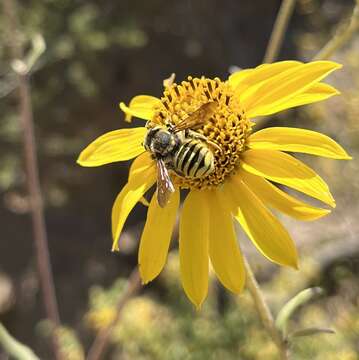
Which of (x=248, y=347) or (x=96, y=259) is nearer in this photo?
(x=248, y=347)

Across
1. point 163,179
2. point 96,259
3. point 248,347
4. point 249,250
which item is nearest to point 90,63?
point 96,259

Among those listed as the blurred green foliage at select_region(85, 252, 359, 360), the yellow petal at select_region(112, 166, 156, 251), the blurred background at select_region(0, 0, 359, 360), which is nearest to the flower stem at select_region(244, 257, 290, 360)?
the yellow petal at select_region(112, 166, 156, 251)

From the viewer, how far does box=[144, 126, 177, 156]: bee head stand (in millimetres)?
1268

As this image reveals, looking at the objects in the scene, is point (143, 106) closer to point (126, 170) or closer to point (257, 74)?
point (257, 74)

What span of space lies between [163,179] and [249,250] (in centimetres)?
234

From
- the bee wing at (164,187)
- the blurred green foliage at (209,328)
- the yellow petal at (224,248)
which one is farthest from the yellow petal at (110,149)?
the blurred green foliage at (209,328)

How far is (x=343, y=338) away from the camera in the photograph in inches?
106

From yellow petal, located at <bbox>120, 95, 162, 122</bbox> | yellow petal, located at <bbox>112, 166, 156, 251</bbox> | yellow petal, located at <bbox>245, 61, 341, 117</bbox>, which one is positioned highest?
yellow petal, located at <bbox>120, 95, 162, 122</bbox>

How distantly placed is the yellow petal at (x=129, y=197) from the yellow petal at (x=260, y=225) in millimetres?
201

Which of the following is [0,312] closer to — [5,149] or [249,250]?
[5,149]

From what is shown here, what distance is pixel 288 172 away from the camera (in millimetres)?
1164

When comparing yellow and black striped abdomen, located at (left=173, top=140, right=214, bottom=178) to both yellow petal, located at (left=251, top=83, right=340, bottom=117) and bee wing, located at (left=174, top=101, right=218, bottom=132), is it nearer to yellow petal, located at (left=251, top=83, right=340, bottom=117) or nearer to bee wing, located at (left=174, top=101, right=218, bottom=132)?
bee wing, located at (left=174, top=101, right=218, bottom=132)

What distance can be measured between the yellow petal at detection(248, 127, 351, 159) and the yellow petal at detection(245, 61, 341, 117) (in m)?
0.07

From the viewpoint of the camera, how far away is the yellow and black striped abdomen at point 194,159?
1203mm
